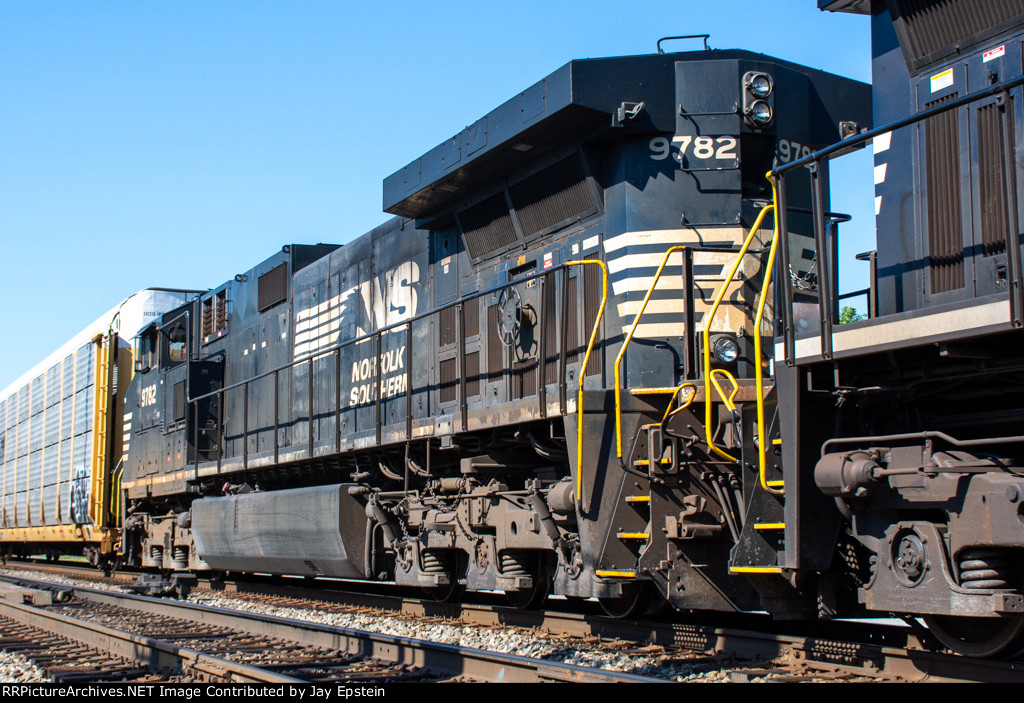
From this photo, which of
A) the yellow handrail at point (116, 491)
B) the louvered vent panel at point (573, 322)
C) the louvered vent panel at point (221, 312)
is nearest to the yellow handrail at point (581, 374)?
the louvered vent panel at point (573, 322)

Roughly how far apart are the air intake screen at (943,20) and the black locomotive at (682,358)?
1 centimetres

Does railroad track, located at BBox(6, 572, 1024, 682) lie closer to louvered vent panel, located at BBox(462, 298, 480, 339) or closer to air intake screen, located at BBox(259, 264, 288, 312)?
louvered vent panel, located at BBox(462, 298, 480, 339)

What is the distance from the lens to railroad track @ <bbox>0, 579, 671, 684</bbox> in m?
5.80

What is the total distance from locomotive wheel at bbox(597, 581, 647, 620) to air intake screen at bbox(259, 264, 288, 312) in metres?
6.89

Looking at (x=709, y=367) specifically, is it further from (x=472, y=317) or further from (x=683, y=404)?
(x=472, y=317)

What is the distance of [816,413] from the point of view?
16.5 feet

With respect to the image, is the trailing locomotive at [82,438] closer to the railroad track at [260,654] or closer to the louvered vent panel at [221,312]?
the louvered vent panel at [221,312]

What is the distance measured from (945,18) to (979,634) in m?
2.93

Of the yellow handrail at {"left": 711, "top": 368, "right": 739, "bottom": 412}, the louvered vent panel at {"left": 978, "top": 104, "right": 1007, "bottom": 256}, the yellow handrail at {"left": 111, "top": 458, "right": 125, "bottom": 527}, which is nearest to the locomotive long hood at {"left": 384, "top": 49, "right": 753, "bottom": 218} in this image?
the yellow handrail at {"left": 711, "top": 368, "right": 739, "bottom": 412}

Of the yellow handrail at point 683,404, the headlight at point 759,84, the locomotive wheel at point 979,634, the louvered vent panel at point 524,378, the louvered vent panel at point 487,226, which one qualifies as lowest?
the locomotive wheel at point 979,634

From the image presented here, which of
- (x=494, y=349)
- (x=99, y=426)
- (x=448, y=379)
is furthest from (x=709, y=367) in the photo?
(x=99, y=426)

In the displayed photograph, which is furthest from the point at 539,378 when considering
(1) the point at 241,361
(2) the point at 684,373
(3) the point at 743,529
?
(1) the point at 241,361

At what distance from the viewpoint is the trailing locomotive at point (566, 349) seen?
20.8 feet

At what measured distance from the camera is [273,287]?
43.3 ft
